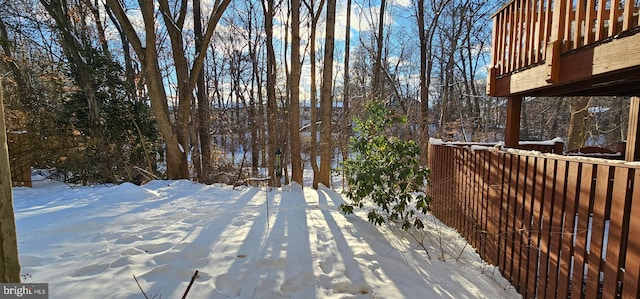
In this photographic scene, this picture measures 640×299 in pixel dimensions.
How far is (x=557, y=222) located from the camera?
2049mm

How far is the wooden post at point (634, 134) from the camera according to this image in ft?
13.7

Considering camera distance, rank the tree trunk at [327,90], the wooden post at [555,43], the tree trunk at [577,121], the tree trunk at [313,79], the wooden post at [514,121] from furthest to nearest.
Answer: the tree trunk at [577,121] < the tree trunk at [313,79] < the tree trunk at [327,90] < the wooden post at [514,121] < the wooden post at [555,43]

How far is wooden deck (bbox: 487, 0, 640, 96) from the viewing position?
207 centimetres

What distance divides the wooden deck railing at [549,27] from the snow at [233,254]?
2.18 meters

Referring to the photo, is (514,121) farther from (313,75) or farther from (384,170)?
Result: (313,75)

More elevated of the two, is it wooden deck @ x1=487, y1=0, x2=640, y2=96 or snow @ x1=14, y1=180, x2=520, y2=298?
wooden deck @ x1=487, y1=0, x2=640, y2=96

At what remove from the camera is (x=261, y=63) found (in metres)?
14.0

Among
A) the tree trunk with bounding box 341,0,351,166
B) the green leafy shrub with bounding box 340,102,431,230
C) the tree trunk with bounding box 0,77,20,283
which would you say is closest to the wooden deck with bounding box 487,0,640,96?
the green leafy shrub with bounding box 340,102,431,230

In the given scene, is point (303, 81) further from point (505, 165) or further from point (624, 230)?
point (624, 230)

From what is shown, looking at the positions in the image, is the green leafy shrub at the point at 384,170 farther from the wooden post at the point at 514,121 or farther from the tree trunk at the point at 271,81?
the tree trunk at the point at 271,81

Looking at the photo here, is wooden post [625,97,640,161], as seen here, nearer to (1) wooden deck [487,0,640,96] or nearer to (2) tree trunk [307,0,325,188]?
(1) wooden deck [487,0,640,96]

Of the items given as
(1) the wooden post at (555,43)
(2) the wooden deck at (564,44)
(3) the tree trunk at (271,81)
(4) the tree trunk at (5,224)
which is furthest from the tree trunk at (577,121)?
(4) the tree trunk at (5,224)

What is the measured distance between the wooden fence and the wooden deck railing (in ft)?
3.46

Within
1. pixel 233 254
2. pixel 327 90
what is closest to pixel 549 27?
pixel 233 254
